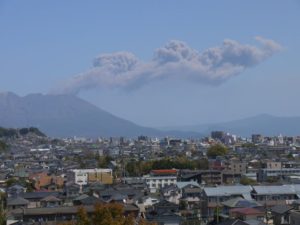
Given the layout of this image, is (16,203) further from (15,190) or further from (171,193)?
(171,193)

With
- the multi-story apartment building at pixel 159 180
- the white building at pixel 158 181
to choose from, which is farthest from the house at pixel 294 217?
the white building at pixel 158 181

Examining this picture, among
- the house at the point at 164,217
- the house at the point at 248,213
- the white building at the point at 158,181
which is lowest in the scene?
the house at the point at 164,217

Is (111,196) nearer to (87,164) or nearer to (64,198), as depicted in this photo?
(64,198)

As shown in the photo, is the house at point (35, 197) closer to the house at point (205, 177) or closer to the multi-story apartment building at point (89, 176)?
the house at point (205, 177)

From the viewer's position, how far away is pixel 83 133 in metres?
159

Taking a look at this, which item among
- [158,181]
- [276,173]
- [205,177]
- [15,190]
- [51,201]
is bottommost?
[51,201]

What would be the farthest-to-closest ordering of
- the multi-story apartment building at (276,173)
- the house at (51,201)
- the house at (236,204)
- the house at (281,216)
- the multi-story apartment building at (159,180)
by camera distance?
1. the multi-story apartment building at (276,173)
2. the multi-story apartment building at (159,180)
3. the house at (51,201)
4. the house at (236,204)
5. the house at (281,216)

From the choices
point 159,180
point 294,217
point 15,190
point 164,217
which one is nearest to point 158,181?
point 159,180

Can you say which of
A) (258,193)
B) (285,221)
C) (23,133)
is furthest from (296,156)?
(23,133)

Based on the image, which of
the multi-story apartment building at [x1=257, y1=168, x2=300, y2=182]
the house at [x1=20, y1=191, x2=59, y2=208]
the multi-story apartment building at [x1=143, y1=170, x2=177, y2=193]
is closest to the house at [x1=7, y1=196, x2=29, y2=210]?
the house at [x1=20, y1=191, x2=59, y2=208]

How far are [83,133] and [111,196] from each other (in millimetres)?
141224

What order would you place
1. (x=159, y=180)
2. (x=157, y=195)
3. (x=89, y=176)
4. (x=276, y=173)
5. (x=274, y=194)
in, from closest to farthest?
(x=274, y=194)
(x=157, y=195)
(x=159, y=180)
(x=276, y=173)
(x=89, y=176)

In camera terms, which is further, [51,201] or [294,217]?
[51,201]

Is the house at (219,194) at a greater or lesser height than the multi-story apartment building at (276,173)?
lesser
